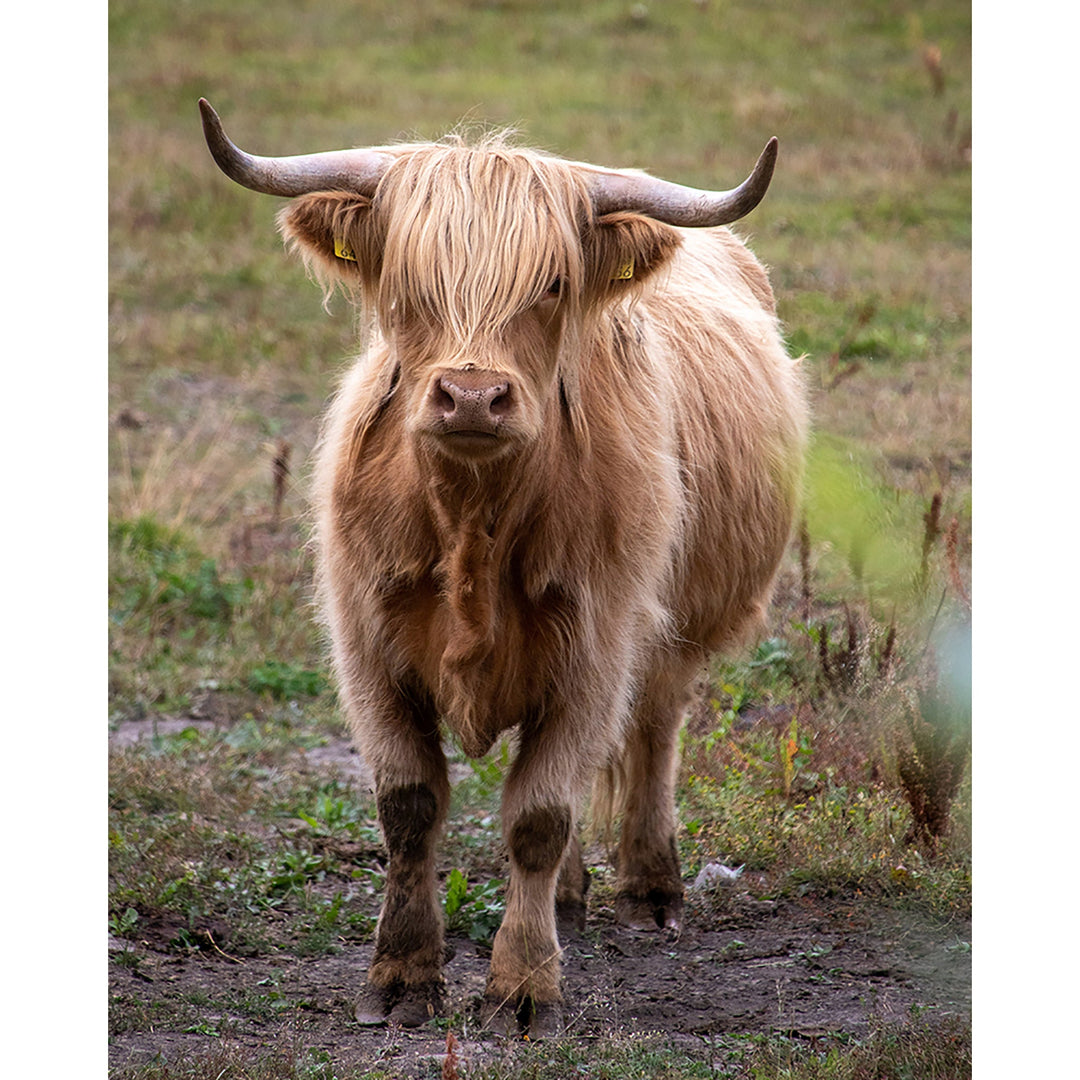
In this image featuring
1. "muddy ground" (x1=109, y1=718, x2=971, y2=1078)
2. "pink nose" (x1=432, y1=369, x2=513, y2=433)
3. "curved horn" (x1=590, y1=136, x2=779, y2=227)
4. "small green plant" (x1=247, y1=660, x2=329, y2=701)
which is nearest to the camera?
"pink nose" (x1=432, y1=369, x2=513, y2=433)

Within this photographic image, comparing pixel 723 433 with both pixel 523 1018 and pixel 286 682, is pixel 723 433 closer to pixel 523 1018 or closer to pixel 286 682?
pixel 523 1018

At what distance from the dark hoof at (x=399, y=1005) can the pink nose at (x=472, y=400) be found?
141cm

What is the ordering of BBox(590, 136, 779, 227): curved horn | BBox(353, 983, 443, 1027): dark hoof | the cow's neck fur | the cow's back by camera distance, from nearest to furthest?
BBox(590, 136, 779, 227): curved horn → the cow's neck fur → BBox(353, 983, 443, 1027): dark hoof → the cow's back

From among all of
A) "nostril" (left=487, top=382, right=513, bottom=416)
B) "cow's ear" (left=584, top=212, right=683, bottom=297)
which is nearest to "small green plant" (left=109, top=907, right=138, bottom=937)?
"nostril" (left=487, top=382, right=513, bottom=416)

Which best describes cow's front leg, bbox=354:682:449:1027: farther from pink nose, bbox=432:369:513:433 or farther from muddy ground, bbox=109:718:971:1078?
pink nose, bbox=432:369:513:433

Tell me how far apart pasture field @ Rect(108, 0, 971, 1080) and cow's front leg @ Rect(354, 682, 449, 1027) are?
116 millimetres

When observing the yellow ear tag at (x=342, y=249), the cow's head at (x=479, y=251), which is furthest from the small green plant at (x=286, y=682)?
the yellow ear tag at (x=342, y=249)

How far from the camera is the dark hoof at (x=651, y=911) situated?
400 cm

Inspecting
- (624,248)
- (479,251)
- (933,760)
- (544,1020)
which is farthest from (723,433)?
(544,1020)

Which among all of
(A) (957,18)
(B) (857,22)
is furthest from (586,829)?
(B) (857,22)

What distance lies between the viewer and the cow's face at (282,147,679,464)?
109 inches

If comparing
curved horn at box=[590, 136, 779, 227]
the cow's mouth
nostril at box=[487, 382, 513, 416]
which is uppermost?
curved horn at box=[590, 136, 779, 227]

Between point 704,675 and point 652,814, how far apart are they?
76 cm
